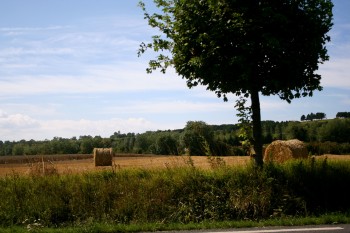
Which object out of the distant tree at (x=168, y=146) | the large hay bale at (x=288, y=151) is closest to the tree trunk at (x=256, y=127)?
the distant tree at (x=168, y=146)

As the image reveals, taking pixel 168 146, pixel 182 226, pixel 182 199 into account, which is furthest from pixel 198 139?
Result: pixel 182 226

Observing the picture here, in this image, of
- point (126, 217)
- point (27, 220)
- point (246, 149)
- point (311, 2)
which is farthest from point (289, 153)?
point (27, 220)

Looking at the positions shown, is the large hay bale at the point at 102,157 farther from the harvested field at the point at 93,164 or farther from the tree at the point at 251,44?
the tree at the point at 251,44

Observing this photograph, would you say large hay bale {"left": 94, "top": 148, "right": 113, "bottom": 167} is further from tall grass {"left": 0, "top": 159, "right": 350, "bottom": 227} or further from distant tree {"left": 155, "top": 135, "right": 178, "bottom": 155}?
tall grass {"left": 0, "top": 159, "right": 350, "bottom": 227}

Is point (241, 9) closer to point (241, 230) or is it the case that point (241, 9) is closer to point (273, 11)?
point (273, 11)

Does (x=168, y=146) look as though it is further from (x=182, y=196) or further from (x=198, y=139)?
(x=182, y=196)

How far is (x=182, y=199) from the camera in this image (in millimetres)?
9273

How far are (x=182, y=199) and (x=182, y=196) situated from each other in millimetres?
134

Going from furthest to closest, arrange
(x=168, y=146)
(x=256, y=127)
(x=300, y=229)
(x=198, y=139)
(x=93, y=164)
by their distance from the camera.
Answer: (x=93, y=164) → (x=168, y=146) → (x=198, y=139) → (x=256, y=127) → (x=300, y=229)

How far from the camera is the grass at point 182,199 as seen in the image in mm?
8336

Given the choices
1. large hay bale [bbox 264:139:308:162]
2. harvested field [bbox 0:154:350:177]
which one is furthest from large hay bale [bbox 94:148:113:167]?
large hay bale [bbox 264:139:308:162]

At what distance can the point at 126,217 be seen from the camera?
8789 mm

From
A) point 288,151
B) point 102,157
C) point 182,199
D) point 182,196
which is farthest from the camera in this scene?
point 102,157

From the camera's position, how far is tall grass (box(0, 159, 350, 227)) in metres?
8.78
